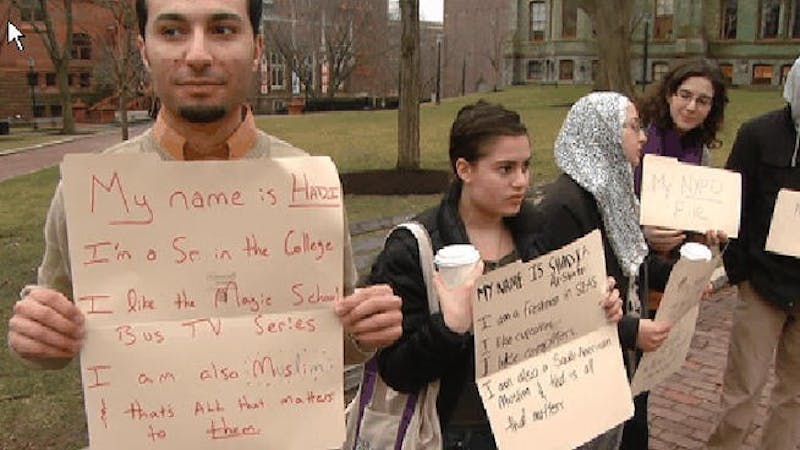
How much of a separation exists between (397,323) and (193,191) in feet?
1.77

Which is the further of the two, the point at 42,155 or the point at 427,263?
the point at 42,155

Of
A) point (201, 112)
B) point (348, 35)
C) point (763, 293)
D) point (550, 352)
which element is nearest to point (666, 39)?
point (348, 35)

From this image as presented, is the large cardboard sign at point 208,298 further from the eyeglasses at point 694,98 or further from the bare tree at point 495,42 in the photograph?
the bare tree at point 495,42

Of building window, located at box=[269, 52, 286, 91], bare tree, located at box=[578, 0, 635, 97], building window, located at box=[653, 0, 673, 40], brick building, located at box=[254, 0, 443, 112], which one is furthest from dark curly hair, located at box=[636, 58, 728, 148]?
building window, located at box=[269, 52, 286, 91]

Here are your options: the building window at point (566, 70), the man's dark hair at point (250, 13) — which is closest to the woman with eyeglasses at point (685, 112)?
the man's dark hair at point (250, 13)

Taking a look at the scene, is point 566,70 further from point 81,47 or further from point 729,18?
point 81,47

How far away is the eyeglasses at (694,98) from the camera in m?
3.63

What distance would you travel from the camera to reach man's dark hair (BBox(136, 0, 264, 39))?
166cm

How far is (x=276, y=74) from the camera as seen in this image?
61.7 meters

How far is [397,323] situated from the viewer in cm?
167

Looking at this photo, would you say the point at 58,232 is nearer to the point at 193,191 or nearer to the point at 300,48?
the point at 193,191

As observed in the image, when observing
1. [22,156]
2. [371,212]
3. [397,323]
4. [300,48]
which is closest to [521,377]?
[397,323]

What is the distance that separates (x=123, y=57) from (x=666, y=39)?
33.4m

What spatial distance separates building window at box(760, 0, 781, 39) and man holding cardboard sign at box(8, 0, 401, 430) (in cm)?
4628
